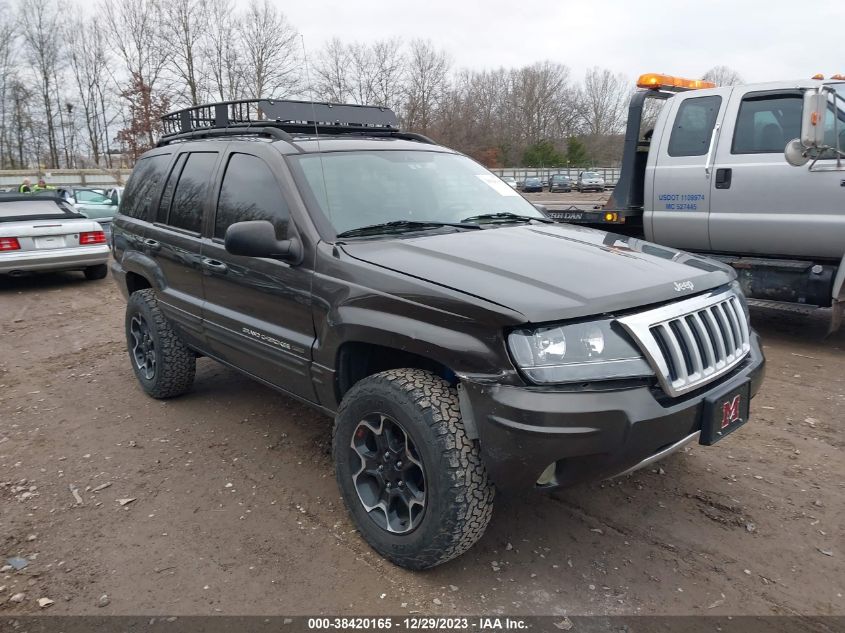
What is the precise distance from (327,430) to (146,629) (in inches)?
75.5

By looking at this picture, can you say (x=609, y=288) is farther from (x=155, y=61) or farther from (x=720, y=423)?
(x=155, y=61)

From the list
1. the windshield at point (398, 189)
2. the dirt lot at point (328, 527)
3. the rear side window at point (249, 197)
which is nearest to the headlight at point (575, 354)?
the dirt lot at point (328, 527)

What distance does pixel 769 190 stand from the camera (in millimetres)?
5855

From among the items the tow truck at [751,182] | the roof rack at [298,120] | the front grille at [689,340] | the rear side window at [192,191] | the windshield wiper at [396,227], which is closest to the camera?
the front grille at [689,340]

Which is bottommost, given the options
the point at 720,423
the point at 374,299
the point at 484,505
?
the point at 484,505

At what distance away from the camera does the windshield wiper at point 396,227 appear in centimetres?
322

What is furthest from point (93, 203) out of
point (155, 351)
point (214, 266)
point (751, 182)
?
point (751, 182)

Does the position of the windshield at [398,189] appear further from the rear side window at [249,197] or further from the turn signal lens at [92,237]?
the turn signal lens at [92,237]

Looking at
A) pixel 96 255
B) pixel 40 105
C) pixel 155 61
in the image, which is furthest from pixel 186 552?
pixel 40 105

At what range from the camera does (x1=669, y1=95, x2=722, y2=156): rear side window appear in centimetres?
629

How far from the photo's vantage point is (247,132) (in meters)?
3.96

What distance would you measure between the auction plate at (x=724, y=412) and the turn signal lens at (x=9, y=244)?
9892 millimetres

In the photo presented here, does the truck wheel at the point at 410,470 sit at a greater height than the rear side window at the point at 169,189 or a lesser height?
lesser

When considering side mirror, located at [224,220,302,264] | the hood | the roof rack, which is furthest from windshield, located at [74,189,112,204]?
the hood
